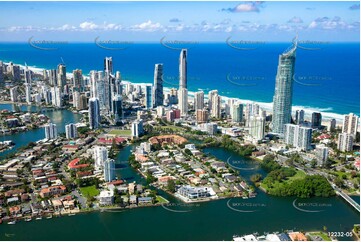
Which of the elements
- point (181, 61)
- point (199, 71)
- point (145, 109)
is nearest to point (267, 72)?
point (199, 71)

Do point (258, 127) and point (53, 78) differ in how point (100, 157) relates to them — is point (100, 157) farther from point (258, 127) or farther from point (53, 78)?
point (53, 78)

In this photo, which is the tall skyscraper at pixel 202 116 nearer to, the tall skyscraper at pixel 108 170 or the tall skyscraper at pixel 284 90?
the tall skyscraper at pixel 284 90

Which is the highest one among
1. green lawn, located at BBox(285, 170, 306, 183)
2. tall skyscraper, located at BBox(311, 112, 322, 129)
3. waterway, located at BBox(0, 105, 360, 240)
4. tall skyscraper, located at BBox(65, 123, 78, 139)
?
tall skyscraper, located at BBox(311, 112, 322, 129)

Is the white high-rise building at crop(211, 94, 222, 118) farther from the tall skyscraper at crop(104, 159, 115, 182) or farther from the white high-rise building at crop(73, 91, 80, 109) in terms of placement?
the tall skyscraper at crop(104, 159, 115, 182)

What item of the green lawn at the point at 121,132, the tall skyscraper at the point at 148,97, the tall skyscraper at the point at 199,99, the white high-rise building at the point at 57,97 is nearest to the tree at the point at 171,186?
the green lawn at the point at 121,132

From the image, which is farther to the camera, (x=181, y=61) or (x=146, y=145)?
(x=181, y=61)

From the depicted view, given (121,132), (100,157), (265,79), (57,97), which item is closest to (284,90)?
(121,132)

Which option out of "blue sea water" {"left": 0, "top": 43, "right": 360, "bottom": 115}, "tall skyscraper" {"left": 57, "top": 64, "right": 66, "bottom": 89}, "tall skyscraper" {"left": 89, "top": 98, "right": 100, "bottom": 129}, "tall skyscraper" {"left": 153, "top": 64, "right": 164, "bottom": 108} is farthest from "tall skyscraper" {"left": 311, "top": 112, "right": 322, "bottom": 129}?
"tall skyscraper" {"left": 57, "top": 64, "right": 66, "bottom": 89}

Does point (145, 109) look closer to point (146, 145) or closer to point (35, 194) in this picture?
point (146, 145)
